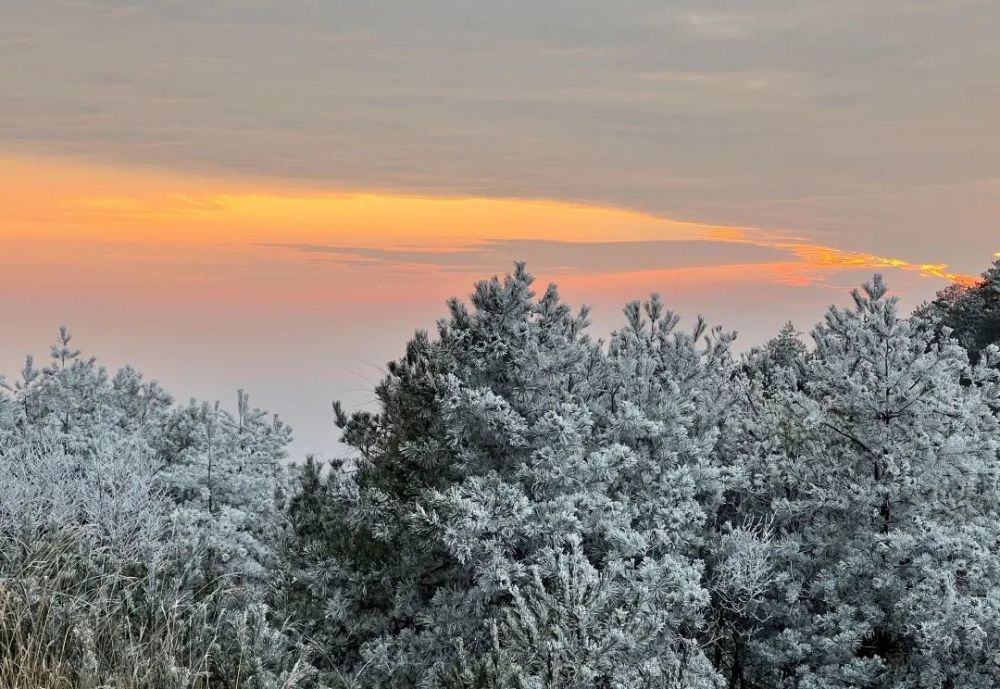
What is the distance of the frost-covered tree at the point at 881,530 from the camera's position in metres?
15.6

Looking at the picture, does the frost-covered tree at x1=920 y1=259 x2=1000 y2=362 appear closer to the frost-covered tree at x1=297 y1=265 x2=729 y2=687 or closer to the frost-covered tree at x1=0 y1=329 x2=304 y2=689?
the frost-covered tree at x1=0 y1=329 x2=304 y2=689

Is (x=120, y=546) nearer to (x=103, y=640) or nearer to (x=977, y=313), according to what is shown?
(x=103, y=640)

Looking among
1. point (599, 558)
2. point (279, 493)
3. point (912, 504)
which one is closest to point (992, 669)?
point (912, 504)

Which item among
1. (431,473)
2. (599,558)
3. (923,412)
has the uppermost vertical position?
(923,412)

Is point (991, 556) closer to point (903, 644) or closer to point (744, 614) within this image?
point (903, 644)

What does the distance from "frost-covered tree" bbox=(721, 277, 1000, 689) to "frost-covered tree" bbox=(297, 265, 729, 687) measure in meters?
1.55

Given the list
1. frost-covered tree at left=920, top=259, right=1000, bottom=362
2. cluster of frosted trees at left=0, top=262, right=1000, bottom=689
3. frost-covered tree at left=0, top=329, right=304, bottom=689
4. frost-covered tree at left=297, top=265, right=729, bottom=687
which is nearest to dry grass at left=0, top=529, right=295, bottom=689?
frost-covered tree at left=0, top=329, right=304, bottom=689

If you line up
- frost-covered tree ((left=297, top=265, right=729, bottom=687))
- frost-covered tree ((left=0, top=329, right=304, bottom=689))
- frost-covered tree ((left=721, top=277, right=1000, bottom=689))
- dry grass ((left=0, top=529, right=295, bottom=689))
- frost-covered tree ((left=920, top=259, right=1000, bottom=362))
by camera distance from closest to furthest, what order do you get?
dry grass ((left=0, top=529, right=295, bottom=689))
frost-covered tree ((left=0, top=329, right=304, bottom=689))
frost-covered tree ((left=297, top=265, right=729, bottom=687))
frost-covered tree ((left=721, top=277, right=1000, bottom=689))
frost-covered tree ((left=920, top=259, right=1000, bottom=362))

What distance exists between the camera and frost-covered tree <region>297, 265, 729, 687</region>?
1442cm

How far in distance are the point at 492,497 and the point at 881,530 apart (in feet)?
22.5

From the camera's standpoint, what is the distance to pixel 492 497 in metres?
14.4

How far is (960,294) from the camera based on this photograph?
5825 centimetres

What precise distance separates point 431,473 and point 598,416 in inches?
129

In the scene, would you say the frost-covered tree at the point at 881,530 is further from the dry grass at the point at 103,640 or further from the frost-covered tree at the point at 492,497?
the dry grass at the point at 103,640
